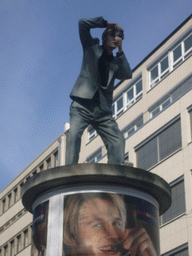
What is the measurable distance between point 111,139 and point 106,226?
6.78 feet

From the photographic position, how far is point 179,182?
3722 cm

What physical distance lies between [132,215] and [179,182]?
27.4 meters

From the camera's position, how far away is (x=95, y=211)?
10.1 m

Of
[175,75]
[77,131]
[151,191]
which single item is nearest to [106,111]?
[77,131]

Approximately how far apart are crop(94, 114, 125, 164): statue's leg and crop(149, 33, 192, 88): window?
31.5 meters

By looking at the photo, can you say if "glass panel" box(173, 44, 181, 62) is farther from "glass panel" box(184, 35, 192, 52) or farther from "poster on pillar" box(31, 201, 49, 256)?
"poster on pillar" box(31, 201, 49, 256)

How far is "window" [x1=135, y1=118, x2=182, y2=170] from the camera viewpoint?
39.3 meters

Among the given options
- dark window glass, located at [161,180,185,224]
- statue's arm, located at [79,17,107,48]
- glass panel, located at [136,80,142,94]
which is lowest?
statue's arm, located at [79,17,107,48]

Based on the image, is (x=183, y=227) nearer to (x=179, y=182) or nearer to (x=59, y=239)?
(x=179, y=182)

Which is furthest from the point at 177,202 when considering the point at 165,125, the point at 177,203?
the point at 165,125

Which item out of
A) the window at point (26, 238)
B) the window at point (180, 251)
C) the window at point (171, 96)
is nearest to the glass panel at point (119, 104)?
the window at point (171, 96)

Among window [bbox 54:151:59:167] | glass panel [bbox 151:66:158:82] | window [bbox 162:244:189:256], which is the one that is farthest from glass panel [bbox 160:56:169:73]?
window [bbox 54:151:59:167]

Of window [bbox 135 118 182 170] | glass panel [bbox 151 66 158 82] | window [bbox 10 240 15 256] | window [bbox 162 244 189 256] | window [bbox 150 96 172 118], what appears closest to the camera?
window [bbox 162 244 189 256]

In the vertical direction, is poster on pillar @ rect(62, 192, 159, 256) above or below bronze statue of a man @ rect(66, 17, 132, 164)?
below
